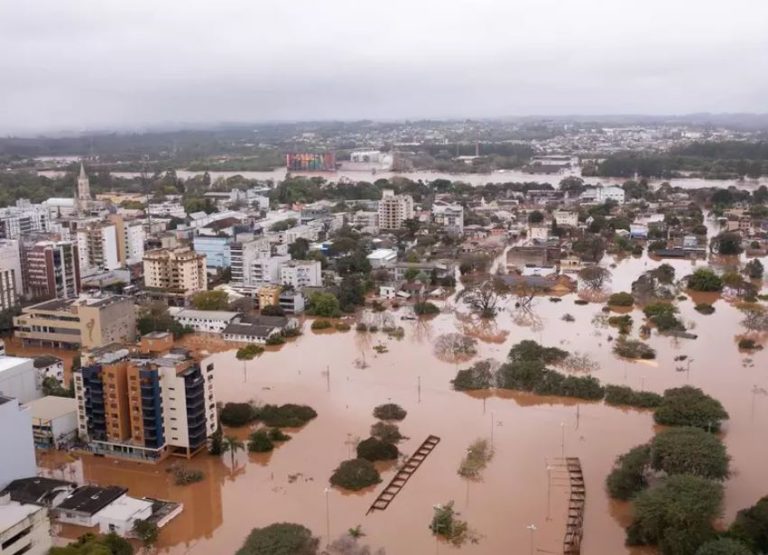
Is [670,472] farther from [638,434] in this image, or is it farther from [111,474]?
[111,474]

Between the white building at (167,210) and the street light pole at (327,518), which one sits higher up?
the white building at (167,210)

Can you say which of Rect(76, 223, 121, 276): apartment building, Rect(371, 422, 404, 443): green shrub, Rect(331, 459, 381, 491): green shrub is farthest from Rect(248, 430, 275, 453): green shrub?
Rect(76, 223, 121, 276): apartment building

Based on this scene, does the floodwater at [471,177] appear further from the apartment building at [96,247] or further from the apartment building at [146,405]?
the apartment building at [146,405]

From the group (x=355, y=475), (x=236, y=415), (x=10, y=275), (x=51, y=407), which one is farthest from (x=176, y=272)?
(x=355, y=475)

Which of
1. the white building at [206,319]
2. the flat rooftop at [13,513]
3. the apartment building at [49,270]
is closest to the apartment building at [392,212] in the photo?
the apartment building at [49,270]

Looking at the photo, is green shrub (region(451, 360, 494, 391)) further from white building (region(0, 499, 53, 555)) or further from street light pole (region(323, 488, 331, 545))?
white building (region(0, 499, 53, 555))

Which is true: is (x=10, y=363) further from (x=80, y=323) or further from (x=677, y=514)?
(x=677, y=514)
